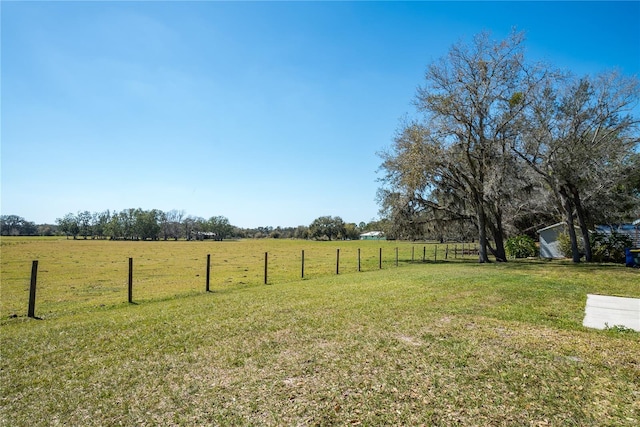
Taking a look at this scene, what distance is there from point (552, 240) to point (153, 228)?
108 m

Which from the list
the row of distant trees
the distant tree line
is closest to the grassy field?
the distant tree line

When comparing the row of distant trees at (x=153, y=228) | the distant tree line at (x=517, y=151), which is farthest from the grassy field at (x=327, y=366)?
the row of distant trees at (x=153, y=228)

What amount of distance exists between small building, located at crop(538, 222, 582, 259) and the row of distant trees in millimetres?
73281

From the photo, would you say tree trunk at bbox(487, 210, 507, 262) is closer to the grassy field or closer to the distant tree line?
the distant tree line

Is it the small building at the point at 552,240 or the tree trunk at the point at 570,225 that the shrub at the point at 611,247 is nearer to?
the tree trunk at the point at 570,225

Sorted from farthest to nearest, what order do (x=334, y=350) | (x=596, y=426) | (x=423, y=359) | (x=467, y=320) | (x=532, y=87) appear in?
(x=532, y=87), (x=467, y=320), (x=334, y=350), (x=423, y=359), (x=596, y=426)

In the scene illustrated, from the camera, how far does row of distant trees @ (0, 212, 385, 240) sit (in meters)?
107

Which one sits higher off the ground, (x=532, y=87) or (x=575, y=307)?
(x=532, y=87)

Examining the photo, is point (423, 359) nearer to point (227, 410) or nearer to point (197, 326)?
point (227, 410)

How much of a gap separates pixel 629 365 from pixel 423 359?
2.24 m

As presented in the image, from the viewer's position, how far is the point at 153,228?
108500 mm

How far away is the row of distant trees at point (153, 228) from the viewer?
10706 centimetres

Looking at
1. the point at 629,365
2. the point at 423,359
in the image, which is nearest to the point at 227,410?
the point at 423,359

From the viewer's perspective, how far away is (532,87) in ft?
60.2
